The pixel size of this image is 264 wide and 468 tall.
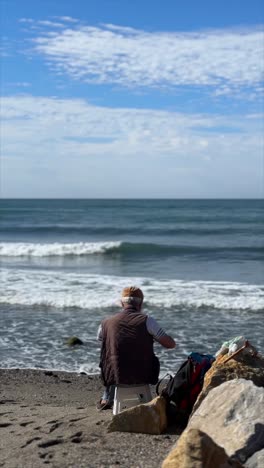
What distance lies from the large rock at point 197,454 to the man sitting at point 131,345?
1935mm

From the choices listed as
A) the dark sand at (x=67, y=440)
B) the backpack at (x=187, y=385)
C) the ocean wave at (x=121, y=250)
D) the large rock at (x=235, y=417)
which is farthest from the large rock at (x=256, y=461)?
the ocean wave at (x=121, y=250)

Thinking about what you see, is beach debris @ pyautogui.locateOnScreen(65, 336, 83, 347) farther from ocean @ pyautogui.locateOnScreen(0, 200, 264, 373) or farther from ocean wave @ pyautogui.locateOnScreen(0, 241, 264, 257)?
ocean wave @ pyautogui.locateOnScreen(0, 241, 264, 257)

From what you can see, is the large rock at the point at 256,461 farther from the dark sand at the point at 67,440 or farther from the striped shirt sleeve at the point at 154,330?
the striped shirt sleeve at the point at 154,330

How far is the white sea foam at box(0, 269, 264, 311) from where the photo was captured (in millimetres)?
14703

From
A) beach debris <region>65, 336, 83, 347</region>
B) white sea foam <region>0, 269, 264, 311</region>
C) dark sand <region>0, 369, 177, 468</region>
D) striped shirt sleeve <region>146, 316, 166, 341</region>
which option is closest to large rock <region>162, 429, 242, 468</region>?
dark sand <region>0, 369, 177, 468</region>

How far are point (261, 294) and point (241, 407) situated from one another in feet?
38.6

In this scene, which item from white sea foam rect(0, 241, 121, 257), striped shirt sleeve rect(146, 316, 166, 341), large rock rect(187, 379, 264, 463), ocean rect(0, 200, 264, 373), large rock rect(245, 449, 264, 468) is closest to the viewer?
large rock rect(245, 449, 264, 468)

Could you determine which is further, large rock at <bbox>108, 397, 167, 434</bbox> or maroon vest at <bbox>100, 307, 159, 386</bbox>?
maroon vest at <bbox>100, 307, 159, 386</bbox>

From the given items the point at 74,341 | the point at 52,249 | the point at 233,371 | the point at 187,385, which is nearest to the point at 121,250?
the point at 52,249

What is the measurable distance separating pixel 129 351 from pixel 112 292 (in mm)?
10251

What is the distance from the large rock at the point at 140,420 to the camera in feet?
17.6

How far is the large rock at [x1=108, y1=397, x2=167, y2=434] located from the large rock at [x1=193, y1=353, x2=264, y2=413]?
35cm

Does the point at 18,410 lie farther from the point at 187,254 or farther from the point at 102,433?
the point at 187,254

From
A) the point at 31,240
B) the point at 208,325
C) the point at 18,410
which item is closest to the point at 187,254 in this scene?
the point at 31,240
